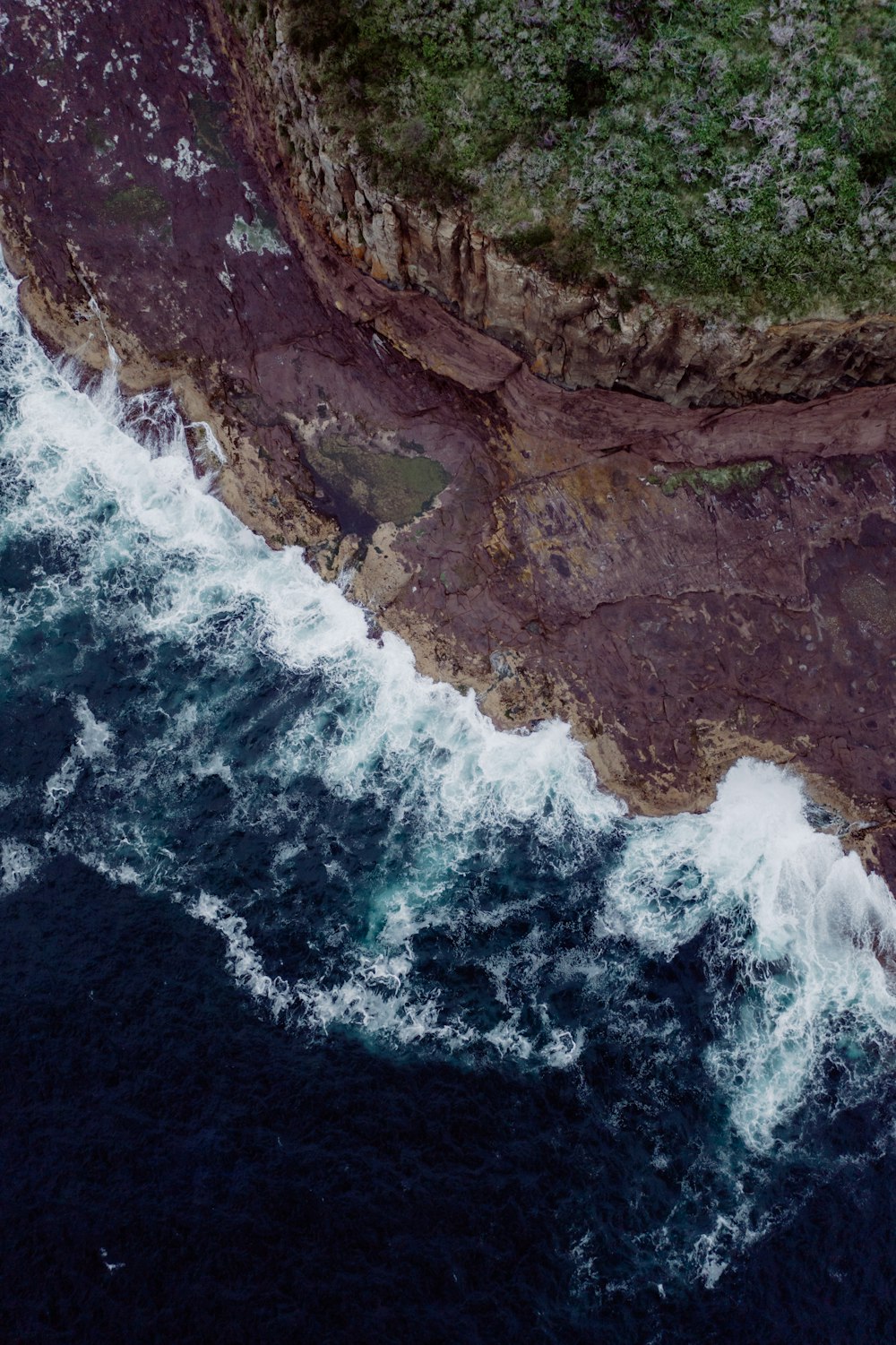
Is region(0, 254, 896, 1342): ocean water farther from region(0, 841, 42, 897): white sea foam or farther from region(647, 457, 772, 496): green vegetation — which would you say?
region(647, 457, 772, 496): green vegetation

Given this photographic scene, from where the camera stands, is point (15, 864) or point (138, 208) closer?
point (15, 864)

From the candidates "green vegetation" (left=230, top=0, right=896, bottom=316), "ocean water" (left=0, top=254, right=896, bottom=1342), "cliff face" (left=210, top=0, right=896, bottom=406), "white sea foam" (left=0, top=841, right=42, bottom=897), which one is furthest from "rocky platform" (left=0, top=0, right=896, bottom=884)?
"white sea foam" (left=0, top=841, right=42, bottom=897)

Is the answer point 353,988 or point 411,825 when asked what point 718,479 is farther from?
point 353,988

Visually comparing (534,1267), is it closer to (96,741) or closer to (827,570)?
(96,741)

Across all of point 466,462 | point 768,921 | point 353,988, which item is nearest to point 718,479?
point 466,462

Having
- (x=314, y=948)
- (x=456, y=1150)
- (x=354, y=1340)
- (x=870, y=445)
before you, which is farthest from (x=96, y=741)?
(x=870, y=445)
